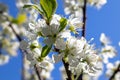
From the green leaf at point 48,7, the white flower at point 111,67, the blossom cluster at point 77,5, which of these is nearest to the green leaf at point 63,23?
the green leaf at point 48,7

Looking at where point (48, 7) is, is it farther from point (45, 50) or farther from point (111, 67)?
point (111, 67)

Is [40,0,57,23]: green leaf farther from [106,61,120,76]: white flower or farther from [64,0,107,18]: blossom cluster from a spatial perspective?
[106,61,120,76]: white flower

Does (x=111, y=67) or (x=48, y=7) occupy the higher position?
(x=111, y=67)

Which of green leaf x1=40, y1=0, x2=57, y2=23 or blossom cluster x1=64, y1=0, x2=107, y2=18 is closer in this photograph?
green leaf x1=40, y1=0, x2=57, y2=23

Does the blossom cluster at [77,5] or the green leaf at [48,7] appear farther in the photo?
the blossom cluster at [77,5]

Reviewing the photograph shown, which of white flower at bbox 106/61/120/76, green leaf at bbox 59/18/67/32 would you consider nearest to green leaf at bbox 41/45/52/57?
green leaf at bbox 59/18/67/32

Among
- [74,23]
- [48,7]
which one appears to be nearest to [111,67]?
[74,23]

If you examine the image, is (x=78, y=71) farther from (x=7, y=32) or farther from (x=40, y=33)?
(x=7, y=32)

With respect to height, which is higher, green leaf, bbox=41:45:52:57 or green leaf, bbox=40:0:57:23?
green leaf, bbox=40:0:57:23

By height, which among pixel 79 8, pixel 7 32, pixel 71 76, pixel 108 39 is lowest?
pixel 71 76

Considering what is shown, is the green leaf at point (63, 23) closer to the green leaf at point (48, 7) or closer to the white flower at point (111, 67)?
the green leaf at point (48, 7)

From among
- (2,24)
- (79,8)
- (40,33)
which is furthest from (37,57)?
(2,24)
